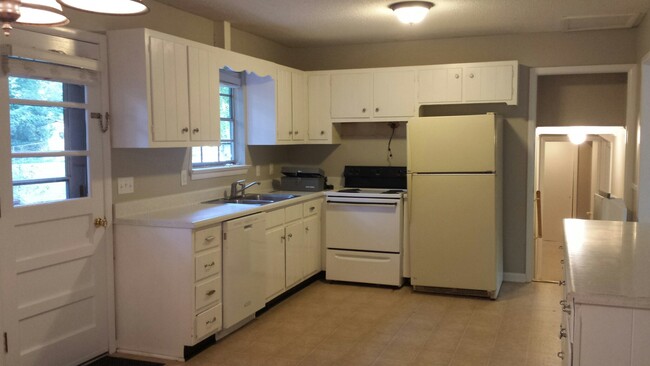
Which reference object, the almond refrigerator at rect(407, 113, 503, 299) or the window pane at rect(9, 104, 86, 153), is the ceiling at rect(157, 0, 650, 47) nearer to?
the almond refrigerator at rect(407, 113, 503, 299)

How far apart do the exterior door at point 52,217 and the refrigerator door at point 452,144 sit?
2647 millimetres

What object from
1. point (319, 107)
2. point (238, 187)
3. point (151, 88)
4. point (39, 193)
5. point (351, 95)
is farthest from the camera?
point (319, 107)

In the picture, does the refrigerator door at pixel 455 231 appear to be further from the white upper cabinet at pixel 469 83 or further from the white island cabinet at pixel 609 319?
the white island cabinet at pixel 609 319

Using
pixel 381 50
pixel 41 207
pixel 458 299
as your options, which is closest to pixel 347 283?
pixel 458 299

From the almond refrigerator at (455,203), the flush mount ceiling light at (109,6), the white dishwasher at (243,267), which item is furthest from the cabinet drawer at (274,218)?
the flush mount ceiling light at (109,6)

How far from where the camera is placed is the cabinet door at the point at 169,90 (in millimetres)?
3609

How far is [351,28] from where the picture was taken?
5.17 metres

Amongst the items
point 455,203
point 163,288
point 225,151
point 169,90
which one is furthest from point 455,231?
point 169,90

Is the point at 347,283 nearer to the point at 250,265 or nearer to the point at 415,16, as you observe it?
the point at 250,265

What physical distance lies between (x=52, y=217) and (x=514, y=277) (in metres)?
4.13

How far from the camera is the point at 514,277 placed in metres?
5.59

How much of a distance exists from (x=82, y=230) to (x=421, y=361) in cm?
222

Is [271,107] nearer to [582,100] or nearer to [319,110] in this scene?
[319,110]

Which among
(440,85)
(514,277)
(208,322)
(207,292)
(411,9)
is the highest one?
(411,9)
